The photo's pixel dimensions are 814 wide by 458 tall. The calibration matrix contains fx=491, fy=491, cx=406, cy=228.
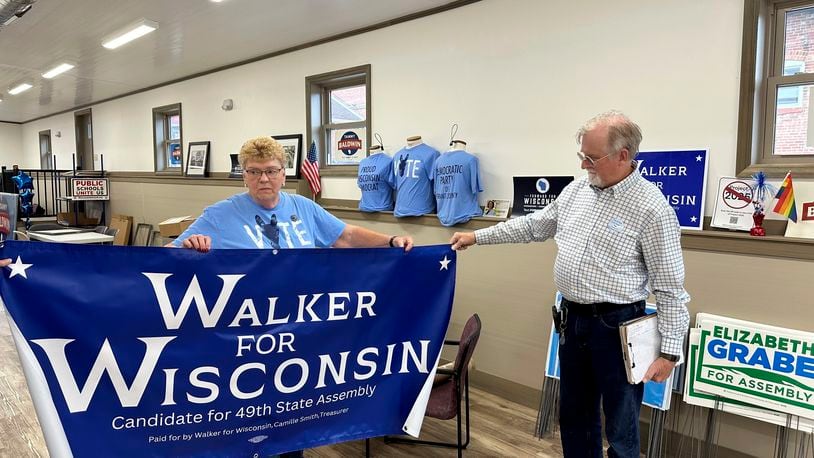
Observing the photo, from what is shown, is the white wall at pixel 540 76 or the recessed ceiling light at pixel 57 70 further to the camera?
the recessed ceiling light at pixel 57 70

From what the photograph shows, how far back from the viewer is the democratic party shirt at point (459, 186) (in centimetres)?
346

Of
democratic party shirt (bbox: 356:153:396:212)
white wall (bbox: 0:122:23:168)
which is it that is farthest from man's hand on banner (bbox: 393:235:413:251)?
white wall (bbox: 0:122:23:168)

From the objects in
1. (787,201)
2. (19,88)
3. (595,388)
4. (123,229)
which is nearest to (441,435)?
(595,388)

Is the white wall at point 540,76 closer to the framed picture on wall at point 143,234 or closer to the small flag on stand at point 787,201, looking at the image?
the small flag on stand at point 787,201

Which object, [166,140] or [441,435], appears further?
[166,140]

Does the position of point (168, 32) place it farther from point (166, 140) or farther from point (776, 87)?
point (776, 87)

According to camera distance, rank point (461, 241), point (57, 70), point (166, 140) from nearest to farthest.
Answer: point (461, 241) → point (57, 70) → point (166, 140)

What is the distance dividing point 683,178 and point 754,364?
98cm

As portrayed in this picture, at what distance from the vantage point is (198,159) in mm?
6473

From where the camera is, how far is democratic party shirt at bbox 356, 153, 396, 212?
13.2 feet

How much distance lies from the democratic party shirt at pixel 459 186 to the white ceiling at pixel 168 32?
1.23 m

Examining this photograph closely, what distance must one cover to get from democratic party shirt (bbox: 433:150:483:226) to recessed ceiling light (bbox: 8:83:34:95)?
7.42 metres

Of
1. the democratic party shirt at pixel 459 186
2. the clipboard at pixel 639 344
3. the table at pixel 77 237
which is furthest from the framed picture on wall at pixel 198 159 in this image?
the clipboard at pixel 639 344

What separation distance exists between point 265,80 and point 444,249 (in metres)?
4.14
